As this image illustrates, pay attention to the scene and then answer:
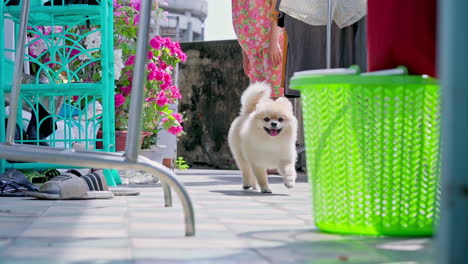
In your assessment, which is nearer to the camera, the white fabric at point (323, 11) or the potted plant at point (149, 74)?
the white fabric at point (323, 11)

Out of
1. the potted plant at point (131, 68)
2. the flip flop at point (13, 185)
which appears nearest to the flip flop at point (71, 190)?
the flip flop at point (13, 185)

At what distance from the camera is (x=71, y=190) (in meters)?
2.71

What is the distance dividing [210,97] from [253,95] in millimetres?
4083


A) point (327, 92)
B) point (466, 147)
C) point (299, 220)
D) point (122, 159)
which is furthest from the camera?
point (299, 220)

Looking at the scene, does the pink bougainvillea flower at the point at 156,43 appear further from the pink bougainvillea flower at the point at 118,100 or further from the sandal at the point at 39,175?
the sandal at the point at 39,175

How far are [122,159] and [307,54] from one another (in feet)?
8.52

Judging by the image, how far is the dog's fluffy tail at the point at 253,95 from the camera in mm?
3832

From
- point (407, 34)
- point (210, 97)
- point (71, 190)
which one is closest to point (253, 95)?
point (71, 190)

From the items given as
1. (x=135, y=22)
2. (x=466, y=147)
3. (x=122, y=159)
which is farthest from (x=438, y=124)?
(x=135, y=22)

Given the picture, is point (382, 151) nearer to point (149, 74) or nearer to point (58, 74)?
point (58, 74)

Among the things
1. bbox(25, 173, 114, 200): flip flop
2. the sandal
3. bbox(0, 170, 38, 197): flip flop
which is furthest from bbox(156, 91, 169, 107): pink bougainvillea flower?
bbox(25, 173, 114, 200): flip flop

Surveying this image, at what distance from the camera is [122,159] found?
1588 mm

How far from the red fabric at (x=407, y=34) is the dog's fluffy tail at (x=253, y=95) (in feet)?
6.77

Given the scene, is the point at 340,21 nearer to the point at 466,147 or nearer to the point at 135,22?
the point at 135,22
